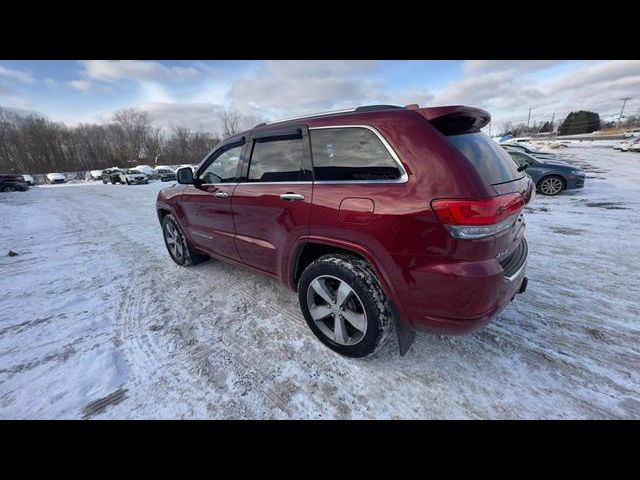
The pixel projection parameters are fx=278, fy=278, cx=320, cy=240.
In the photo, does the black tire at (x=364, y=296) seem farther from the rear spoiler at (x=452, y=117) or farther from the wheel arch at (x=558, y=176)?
the wheel arch at (x=558, y=176)

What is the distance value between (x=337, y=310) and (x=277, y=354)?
0.68 meters

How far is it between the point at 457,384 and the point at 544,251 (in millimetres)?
3242

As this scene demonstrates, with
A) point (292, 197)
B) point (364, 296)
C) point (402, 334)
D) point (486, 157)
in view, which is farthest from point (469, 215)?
point (292, 197)

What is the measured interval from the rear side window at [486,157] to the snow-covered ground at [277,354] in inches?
54.9

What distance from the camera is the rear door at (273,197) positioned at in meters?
2.37

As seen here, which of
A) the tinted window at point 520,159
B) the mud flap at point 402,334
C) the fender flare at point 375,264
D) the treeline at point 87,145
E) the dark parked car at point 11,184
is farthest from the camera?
the treeline at point 87,145

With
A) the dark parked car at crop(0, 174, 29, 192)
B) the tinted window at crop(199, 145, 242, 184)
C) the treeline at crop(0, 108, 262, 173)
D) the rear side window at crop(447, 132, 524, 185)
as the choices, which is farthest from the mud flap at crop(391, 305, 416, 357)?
the treeline at crop(0, 108, 262, 173)

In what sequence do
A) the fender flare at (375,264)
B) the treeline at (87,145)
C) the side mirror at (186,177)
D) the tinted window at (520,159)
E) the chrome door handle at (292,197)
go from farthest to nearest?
the treeline at (87,145), the tinted window at (520,159), the side mirror at (186,177), the chrome door handle at (292,197), the fender flare at (375,264)

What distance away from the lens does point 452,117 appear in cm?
190

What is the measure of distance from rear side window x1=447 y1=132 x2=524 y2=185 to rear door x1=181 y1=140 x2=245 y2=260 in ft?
7.15

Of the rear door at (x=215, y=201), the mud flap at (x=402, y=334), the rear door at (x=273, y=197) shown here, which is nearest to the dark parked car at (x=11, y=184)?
the rear door at (x=215, y=201)

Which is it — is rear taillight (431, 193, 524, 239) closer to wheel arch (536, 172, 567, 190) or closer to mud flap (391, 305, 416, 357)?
mud flap (391, 305, 416, 357)

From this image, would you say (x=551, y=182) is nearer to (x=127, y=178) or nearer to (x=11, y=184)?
(x=127, y=178)
